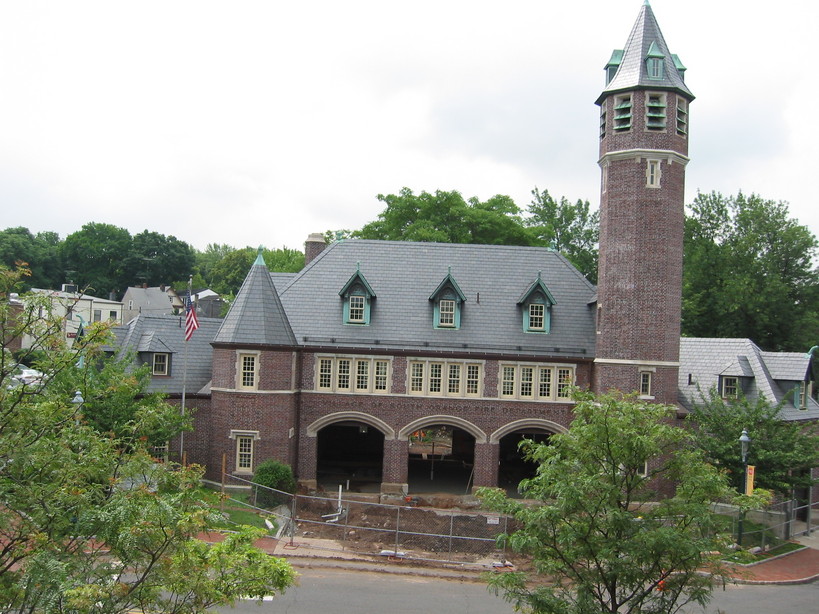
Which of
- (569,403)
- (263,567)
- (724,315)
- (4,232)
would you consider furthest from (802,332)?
(4,232)

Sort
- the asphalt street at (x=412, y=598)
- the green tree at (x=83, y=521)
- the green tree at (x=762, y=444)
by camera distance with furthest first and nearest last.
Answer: the green tree at (x=762, y=444), the asphalt street at (x=412, y=598), the green tree at (x=83, y=521)

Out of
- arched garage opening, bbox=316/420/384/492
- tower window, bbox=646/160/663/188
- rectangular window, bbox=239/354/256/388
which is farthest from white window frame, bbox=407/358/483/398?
tower window, bbox=646/160/663/188

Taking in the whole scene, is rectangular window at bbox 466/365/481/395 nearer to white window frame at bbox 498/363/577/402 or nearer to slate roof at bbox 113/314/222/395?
white window frame at bbox 498/363/577/402

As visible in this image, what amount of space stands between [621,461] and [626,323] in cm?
1793

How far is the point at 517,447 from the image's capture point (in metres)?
29.7

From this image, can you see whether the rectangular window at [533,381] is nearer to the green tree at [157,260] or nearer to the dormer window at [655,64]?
the dormer window at [655,64]

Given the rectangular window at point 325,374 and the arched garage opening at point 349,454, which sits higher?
the rectangular window at point 325,374

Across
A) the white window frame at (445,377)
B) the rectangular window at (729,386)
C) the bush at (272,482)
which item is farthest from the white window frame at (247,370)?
the rectangular window at (729,386)

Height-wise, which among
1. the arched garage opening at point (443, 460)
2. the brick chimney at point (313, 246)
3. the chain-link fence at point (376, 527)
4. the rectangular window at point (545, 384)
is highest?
the brick chimney at point (313, 246)

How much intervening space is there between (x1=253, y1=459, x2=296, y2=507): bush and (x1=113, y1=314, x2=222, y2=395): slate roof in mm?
5078

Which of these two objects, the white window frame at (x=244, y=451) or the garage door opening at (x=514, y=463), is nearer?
the white window frame at (x=244, y=451)

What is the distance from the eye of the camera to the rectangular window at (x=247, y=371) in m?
28.9

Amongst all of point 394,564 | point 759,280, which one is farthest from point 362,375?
point 759,280

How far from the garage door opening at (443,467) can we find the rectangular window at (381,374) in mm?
2947
